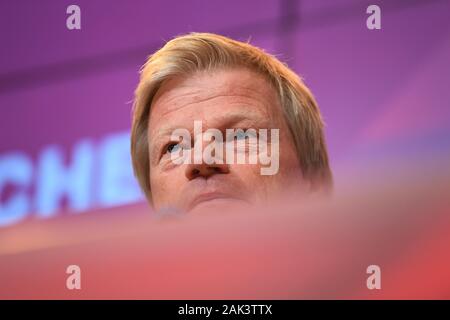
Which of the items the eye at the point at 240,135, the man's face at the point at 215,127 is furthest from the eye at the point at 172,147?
the eye at the point at 240,135

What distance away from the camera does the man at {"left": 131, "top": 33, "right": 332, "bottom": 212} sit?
171cm

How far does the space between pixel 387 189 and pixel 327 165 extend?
0.21 metres

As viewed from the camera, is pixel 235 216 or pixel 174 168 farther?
pixel 174 168

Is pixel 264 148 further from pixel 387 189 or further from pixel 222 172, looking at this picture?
pixel 387 189

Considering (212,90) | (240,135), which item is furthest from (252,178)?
(212,90)

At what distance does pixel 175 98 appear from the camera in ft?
5.92

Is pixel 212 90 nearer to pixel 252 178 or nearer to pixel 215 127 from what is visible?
pixel 215 127

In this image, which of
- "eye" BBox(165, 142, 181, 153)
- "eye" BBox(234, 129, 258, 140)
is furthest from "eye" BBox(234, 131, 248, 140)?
"eye" BBox(165, 142, 181, 153)

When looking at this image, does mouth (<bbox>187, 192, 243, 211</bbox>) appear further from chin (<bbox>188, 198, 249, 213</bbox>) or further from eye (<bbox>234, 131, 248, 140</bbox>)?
eye (<bbox>234, 131, 248, 140</bbox>)

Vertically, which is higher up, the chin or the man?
the man

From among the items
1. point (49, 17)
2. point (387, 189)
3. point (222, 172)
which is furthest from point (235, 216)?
point (49, 17)

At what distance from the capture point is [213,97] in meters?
1.79

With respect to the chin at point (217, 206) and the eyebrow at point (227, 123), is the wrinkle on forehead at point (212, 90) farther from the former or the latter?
the chin at point (217, 206)

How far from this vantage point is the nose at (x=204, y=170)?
168 cm
